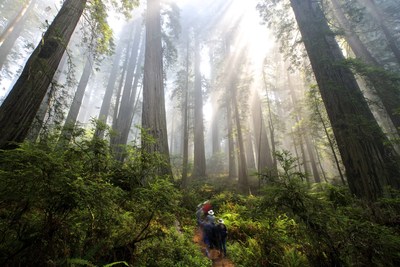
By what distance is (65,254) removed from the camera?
6.70 ft

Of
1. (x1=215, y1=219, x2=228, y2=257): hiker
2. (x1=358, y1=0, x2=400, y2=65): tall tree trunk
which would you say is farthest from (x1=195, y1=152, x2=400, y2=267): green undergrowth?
(x1=358, y1=0, x2=400, y2=65): tall tree trunk

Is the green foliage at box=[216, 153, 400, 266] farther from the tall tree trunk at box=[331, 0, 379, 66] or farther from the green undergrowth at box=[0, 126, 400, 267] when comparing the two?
the tall tree trunk at box=[331, 0, 379, 66]

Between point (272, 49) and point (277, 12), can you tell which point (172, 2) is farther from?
point (272, 49)

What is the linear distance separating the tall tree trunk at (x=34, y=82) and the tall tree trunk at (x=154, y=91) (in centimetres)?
292

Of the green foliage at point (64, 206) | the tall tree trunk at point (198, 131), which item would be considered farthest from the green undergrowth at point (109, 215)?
the tall tree trunk at point (198, 131)

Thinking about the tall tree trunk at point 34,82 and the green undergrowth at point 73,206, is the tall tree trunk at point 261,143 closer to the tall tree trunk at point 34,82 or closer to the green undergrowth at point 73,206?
the tall tree trunk at point 34,82

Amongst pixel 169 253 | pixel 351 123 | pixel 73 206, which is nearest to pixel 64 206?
pixel 73 206

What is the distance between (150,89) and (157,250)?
20.3 feet

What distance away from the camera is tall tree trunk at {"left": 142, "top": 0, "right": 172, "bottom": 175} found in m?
7.17

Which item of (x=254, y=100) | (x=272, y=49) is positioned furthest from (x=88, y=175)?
(x=272, y=49)

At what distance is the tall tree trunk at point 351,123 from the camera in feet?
15.3

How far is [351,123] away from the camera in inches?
200

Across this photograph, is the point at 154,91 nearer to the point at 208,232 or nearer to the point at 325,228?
the point at 208,232

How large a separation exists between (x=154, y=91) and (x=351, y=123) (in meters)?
6.47
